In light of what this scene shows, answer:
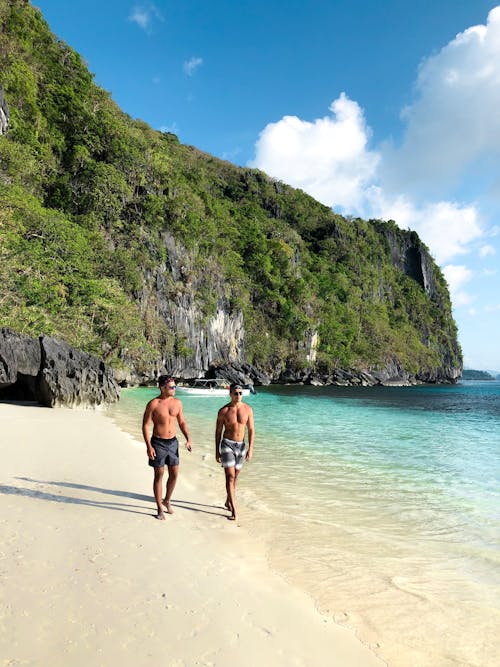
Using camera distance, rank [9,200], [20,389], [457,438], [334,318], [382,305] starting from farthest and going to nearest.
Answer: [382,305], [334,318], [9,200], [20,389], [457,438]

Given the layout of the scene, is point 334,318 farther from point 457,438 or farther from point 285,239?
point 457,438

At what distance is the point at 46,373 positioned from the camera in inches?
605

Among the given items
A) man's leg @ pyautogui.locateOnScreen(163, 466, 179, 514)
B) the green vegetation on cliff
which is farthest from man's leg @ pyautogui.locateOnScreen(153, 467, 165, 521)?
the green vegetation on cliff

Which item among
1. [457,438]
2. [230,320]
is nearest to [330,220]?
[230,320]

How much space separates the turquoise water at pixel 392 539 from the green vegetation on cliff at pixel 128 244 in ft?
57.8

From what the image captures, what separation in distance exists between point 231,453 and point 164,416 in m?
0.93

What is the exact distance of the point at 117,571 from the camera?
319 cm

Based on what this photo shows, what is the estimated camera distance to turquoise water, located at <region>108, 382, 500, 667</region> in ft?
9.61

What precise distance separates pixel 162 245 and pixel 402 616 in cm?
4128

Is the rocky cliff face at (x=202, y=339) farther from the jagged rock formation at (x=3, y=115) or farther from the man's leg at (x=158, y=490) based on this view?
the man's leg at (x=158, y=490)

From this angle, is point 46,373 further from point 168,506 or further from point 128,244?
point 128,244

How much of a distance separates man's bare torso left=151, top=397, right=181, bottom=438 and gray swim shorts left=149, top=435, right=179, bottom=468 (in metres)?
0.06

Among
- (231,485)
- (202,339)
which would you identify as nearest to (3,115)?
(202,339)

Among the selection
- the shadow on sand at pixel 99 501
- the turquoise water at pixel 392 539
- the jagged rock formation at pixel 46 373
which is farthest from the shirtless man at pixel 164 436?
the jagged rock formation at pixel 46 373
